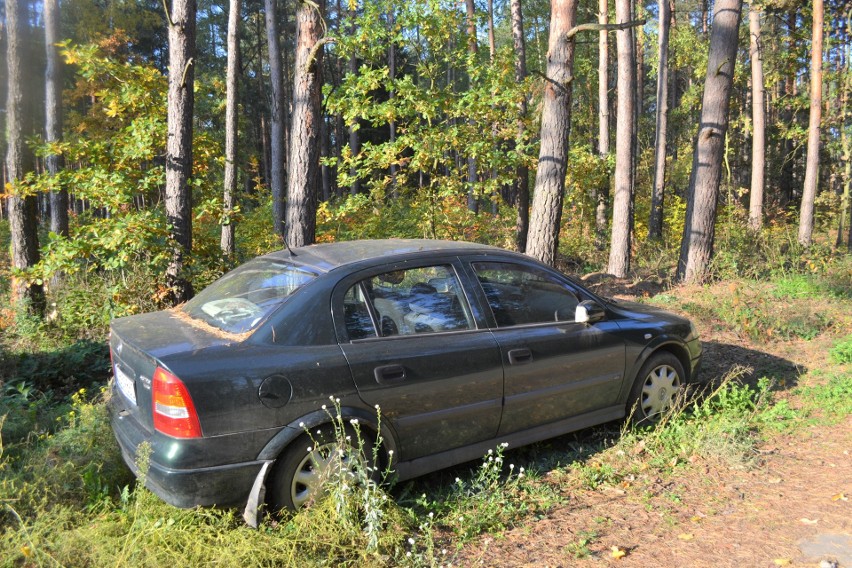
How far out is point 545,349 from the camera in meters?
4.44

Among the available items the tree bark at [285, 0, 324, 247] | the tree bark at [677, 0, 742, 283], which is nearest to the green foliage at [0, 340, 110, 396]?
the tree bark at [285, 0, 324, 247]

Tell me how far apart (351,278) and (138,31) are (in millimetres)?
31439

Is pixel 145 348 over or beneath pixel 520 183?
beneath

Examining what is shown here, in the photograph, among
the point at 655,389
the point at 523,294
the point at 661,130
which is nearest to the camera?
the point at 523,294

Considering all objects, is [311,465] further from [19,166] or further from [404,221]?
[404,221]

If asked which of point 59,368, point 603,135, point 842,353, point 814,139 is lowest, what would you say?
point 59,368

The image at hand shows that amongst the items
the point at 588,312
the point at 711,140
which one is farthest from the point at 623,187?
the point at 588,312

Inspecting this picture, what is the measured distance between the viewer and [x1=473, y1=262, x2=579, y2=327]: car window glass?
4.42 meters

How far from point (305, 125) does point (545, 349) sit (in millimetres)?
5308

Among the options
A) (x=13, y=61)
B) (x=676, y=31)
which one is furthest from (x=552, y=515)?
(x=676, y=31)

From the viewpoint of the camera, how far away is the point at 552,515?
3.92 metres

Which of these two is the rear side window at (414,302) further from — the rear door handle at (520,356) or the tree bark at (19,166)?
the tree bark at (19,166)

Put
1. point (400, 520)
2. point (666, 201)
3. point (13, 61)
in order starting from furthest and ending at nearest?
point (666, 201), point (13, 61), point (400, 520)

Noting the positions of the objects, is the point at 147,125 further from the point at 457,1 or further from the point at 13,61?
the point at 457,1
